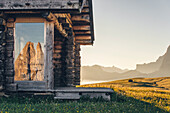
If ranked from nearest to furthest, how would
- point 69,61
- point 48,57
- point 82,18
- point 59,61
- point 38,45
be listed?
point 48,57 → point 38,45 → point 82,18 → point 69,61 → point 59,61

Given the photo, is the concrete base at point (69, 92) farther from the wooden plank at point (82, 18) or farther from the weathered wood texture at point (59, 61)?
the wooden plank at point (82, 18)

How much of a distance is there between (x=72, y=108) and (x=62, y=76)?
5.06 m

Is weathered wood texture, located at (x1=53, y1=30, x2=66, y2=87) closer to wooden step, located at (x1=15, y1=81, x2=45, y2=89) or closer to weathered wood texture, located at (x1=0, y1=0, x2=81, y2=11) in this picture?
wooden step, located at (x1=15, y1=81, x2=45, y2=89)

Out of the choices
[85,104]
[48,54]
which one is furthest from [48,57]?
[85,104]

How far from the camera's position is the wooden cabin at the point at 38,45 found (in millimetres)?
7938

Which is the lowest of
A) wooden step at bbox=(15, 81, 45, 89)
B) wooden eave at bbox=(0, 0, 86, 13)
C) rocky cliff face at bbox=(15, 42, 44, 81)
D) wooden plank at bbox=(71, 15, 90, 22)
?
wooden step at bbox=(15, 81, 45, 89)

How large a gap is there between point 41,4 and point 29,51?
3.88 meters

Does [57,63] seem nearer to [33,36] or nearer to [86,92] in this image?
[33,36]

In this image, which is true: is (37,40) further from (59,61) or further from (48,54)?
(59,61)

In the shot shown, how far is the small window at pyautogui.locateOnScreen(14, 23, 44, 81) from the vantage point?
9872 millimetres

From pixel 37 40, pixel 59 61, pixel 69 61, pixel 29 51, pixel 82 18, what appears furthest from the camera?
pixel 59 61

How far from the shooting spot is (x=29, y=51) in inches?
434

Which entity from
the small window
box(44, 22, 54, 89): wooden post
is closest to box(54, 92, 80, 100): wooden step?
box(44, 22, 54, 89): wooden post

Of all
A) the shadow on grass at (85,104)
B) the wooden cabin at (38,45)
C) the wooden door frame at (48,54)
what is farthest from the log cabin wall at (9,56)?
the wooden door frame at (48,54)
